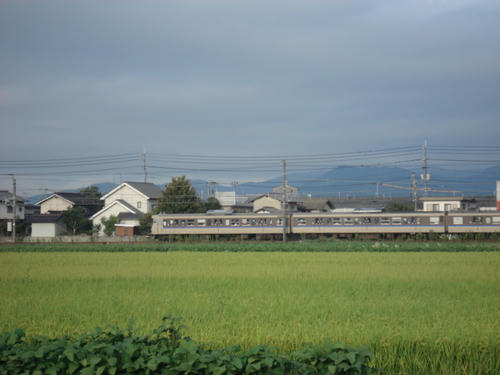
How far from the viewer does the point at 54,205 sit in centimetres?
5662

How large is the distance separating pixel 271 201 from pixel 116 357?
54.5 metres

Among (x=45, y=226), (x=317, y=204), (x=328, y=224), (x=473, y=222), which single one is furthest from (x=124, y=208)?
(x=473, y=222)

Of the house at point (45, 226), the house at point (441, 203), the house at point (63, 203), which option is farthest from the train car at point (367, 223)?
the house at point (63, 203)

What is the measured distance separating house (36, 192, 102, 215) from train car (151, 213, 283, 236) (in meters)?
Result: 19.5

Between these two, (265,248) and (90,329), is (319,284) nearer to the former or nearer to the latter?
(90,329)

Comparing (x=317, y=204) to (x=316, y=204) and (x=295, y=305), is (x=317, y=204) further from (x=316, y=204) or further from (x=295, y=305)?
(x=295, y=305)

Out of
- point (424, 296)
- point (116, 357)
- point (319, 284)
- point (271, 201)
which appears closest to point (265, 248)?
point (319, 284)

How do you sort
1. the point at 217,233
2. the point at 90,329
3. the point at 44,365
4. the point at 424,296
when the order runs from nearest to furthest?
the point at 44,365 → the point at 90,329 → the point at 424,296 → the point at 217,233

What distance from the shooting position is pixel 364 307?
950cm

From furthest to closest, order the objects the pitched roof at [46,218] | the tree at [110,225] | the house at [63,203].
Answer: the house at [63,203]
the tree at [110,225]
the pitched roof at [46,218]

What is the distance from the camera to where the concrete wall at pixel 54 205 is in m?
56.1

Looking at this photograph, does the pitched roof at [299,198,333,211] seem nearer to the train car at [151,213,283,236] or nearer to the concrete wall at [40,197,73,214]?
the train car at [151,213,283,236]

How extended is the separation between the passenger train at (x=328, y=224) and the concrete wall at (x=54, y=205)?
2040 centimetres

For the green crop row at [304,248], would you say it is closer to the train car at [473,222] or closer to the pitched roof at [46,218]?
the train car at [473,222]
